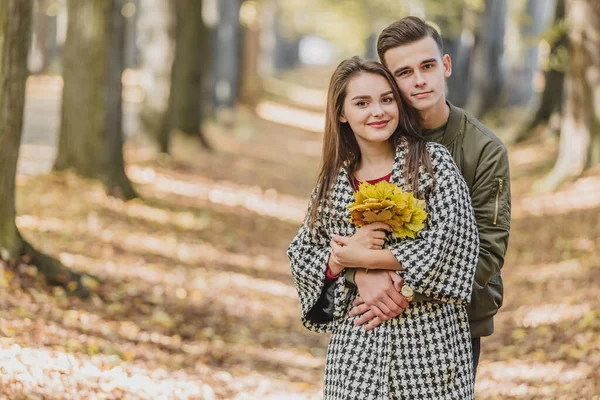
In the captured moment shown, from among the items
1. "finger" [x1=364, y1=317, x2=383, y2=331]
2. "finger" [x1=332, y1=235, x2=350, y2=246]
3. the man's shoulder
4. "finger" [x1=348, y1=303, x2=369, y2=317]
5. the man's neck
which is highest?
the man's neck

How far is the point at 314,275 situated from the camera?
140 inches

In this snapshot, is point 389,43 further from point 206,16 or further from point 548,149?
point 206,16

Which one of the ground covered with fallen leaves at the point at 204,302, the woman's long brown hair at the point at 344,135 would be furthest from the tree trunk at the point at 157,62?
the woman's long brown hair at the point at 344,135

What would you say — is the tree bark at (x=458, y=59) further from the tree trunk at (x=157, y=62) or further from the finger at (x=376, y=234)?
the finger at (x=376, y=234)

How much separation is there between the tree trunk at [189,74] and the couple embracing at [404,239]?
15190 millimetres

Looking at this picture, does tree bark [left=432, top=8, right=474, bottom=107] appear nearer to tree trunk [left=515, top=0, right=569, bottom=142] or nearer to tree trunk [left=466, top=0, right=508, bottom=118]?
tree trunk [left=466, top=0, right=508, bottom=118]

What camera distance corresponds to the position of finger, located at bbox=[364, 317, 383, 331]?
342 cm

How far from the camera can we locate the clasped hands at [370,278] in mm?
3377

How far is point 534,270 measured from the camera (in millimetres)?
10070

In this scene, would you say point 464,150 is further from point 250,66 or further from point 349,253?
point 250,66

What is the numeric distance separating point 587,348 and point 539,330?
38.8 inches

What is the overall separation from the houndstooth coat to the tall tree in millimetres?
3766

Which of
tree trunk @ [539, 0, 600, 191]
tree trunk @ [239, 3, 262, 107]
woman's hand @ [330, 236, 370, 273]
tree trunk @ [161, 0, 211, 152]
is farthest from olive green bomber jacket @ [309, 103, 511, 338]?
tree trunk @ [239, 3, 262, 107]

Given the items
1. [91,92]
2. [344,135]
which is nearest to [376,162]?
[344,135]
